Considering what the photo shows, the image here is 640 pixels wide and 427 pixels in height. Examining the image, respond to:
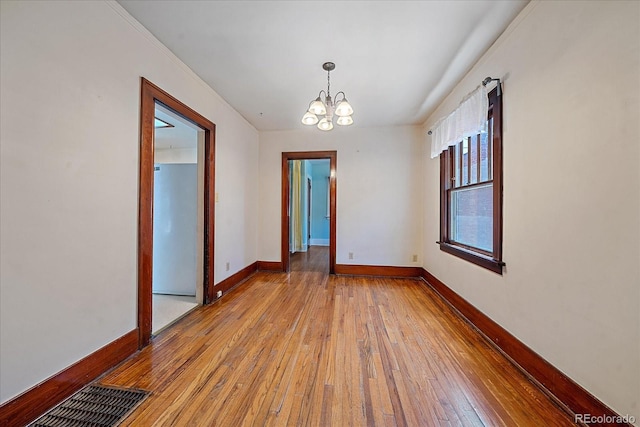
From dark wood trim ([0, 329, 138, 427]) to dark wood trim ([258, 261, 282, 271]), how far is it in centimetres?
249

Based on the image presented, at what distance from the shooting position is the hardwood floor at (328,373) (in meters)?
1.27

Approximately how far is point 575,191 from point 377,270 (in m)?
2.93

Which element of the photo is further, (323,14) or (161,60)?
(161,60)

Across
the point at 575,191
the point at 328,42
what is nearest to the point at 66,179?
the point at 328,42

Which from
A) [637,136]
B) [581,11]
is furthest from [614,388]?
[581,11]

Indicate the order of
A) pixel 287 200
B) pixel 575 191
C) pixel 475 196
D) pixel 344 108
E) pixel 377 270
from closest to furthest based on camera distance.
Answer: pixel 575 191 < pixel 344 108 < pixel 475 196 < pixel 377 270 < pixel 287 200

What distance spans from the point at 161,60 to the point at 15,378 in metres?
2.25

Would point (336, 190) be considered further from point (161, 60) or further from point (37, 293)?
point (37, 293)

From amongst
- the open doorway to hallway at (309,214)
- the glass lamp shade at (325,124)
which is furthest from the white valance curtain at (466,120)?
the open doorway to hallway at (309,214)

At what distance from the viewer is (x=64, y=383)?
4.47 ft

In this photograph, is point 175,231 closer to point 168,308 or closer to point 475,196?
point 168,308

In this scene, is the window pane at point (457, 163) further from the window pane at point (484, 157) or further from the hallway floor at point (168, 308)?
the hallway floor at point (168, 308)

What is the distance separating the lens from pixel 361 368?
5.45ft

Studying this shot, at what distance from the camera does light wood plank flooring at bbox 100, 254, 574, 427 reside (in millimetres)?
1274
